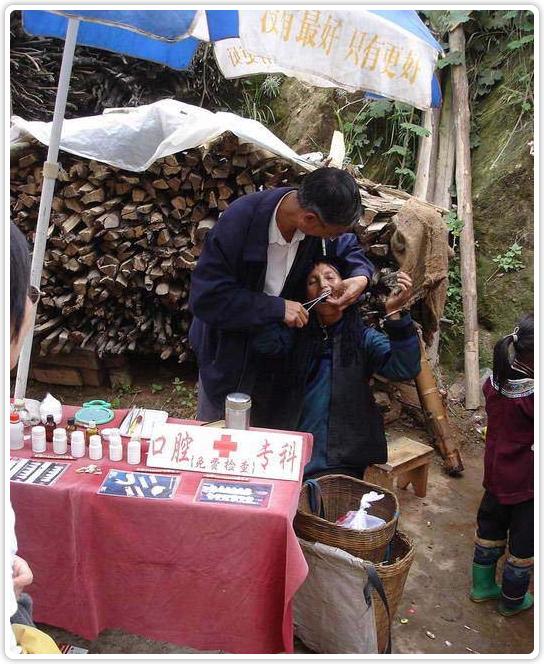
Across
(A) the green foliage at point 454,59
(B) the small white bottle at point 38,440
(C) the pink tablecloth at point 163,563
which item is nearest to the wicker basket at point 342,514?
(C) the pink tablecloth at point 163,563

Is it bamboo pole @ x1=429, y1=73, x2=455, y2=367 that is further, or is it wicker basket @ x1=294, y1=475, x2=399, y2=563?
bamboo pole @ x1=429, y1=73, x2=455, y2=367

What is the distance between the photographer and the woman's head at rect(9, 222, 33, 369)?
1.30 metres

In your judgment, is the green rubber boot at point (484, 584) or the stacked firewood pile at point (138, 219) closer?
the green rubber boot at point (484, 584)

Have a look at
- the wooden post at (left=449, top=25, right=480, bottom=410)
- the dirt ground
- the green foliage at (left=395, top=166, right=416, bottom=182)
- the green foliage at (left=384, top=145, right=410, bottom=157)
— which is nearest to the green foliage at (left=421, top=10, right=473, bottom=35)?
the wooden post at (left=449, top=25, right=480, bottom=410)

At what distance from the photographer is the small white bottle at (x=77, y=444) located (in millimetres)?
2416

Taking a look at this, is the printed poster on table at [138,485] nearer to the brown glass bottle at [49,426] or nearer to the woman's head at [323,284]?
the brown glass bottle at [49,426]

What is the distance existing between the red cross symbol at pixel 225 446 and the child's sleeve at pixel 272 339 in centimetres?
57

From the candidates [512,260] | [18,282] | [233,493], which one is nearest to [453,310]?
[512,260]

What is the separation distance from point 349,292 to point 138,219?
2.40 m

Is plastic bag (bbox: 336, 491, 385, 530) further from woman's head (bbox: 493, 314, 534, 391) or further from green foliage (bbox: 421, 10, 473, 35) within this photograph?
green foliage (bbox: 421, 10, 473, 35)

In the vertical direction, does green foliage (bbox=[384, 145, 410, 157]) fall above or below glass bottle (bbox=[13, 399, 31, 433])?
above

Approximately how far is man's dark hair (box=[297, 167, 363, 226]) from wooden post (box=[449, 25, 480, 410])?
3.37 m

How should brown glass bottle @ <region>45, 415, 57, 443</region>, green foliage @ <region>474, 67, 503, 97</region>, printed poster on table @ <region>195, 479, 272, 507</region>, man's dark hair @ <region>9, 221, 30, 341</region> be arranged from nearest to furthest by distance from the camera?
1. man's dark hair @ <region>9, 221, 30, 341</region>
2. printed poster on table @ <region>195, 479, 272, 507</region>
3. brown glass bottle @ <region>45, 415, 57, 443</region>
4. green foliage @ <region>474, 67, 503, 97</region>

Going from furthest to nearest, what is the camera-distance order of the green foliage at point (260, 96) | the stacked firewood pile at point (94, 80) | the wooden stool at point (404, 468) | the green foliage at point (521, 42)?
the green foliage at point (260, 96), the stacked firewood pile at point (94, 80), the green foliage at point (521, 42), the wooden stool at point (404, 468)
